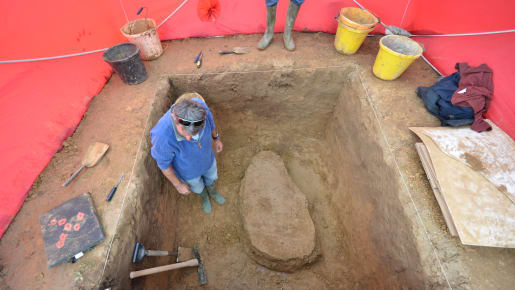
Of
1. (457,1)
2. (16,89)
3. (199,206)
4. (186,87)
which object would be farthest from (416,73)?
(16,89)

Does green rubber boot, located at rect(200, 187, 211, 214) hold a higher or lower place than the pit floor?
lower

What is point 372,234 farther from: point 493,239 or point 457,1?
point 457,1

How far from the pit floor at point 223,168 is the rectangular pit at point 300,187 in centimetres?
6

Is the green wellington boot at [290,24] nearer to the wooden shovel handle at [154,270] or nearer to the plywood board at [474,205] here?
the plywood board at [474,205]

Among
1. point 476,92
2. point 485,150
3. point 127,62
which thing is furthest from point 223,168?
point 476,92

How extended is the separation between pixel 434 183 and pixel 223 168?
8.61ft

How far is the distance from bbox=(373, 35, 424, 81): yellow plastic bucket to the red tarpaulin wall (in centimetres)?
43

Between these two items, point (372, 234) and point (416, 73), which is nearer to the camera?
point (372, 234)

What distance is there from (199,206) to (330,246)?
5.86 ft

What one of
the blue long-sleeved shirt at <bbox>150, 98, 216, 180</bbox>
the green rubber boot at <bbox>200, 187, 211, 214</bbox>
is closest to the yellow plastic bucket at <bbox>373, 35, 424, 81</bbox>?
the blue long-sleeved shirt at <bbox>150, 98, 216, 180</bbox>

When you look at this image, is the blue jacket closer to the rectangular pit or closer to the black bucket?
the rectangular pit

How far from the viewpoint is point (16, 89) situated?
2074 millimetres

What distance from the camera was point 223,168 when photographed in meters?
3.65

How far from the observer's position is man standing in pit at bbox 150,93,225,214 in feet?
5.76
